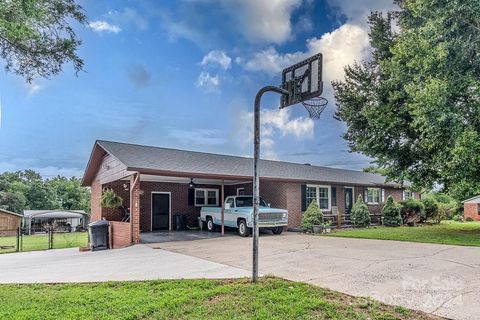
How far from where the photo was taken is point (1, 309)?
490cm

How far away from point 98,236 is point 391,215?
647 inches

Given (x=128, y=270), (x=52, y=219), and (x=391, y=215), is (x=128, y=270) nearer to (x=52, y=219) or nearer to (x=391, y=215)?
(x=391, y=215)

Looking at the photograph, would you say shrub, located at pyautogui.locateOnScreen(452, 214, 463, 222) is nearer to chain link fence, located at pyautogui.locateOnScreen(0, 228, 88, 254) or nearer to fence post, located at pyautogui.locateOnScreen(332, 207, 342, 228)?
fence post, located at pyautogui.locateOnScreen(332, 207, 342, 228)

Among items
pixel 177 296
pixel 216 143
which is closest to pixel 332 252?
pixel 177 296

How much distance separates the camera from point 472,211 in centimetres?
3186

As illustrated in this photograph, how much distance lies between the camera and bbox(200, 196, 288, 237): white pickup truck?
14.3m

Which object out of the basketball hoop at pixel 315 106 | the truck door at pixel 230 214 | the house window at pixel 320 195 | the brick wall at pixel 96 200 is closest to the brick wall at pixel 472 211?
the house window at pixel 320 195

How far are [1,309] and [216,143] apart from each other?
22.2 m

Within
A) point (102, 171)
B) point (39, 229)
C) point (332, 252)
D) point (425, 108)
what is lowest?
point (39, 229)

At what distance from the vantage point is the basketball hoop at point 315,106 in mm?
7399

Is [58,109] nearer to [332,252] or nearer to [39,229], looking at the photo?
[332,252]

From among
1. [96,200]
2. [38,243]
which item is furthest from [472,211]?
[38,243]

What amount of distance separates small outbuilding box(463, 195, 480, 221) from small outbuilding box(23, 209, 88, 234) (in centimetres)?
3774

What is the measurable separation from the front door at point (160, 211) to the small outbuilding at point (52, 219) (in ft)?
63.9
